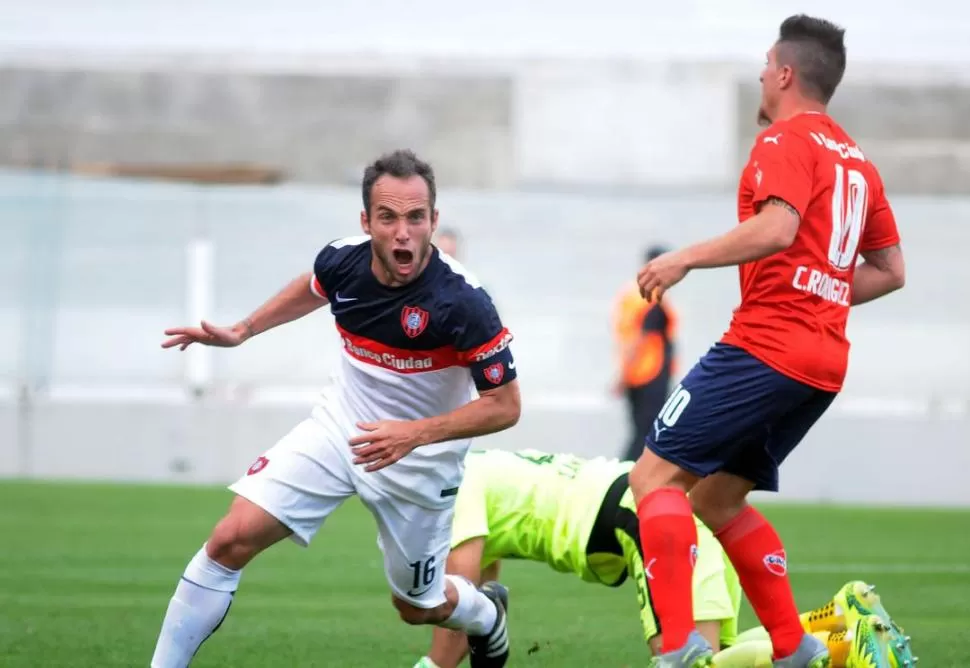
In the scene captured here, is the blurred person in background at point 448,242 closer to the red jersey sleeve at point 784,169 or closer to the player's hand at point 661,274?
the red jersey sleeve at point 784,169

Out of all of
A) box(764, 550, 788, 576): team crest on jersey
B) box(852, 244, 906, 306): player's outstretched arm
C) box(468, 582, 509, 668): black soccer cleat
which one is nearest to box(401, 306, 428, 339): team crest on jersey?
box(468, 582, 509, 668): black soccer cleat

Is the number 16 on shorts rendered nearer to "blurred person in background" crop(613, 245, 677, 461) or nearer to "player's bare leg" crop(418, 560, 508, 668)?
"player's bare leg" crop(418, 560, 508, 668)

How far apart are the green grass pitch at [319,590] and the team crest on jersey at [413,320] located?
1601mm

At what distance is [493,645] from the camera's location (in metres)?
6.12

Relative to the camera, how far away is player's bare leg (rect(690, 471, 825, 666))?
5.79 m

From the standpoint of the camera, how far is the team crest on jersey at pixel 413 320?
548cm

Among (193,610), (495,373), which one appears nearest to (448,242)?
(495,373)

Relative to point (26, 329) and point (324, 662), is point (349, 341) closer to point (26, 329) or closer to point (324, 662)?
point (324, 662)

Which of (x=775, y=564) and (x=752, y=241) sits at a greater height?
(x=752, y=241)

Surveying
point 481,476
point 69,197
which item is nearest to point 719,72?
point 69,197

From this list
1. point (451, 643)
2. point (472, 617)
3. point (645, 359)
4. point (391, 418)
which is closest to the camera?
point (391, 418)

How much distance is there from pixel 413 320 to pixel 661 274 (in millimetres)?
941

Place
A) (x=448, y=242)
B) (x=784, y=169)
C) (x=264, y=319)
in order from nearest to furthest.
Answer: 1. (x=784, y=169)
2. (x=264, y=319)
3. (x=448, y=242)

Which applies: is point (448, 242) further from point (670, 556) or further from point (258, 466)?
point (670, 556)
